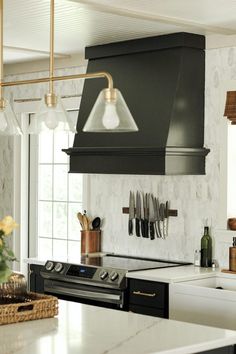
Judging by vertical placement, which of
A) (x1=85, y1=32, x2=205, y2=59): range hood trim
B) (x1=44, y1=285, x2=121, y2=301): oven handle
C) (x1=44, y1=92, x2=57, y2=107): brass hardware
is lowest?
(x1=44, y1=285, x2=121, y2=301): oven handle

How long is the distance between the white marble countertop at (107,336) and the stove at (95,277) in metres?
1.65

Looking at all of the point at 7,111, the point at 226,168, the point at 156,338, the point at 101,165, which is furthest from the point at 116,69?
the point at 156,338

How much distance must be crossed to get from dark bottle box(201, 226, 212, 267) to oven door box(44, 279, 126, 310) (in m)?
0.72

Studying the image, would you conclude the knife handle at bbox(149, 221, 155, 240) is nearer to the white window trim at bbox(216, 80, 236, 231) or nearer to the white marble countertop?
the white window trim at bbox(216, 80, 236, 231)

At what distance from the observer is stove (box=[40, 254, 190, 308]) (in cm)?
580

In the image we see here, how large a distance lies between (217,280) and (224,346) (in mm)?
2211

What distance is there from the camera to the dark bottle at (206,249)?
19.8 ft

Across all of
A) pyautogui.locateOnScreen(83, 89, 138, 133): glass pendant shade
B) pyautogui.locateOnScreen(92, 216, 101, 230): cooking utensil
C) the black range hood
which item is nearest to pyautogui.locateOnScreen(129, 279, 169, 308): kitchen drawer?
the black range hood

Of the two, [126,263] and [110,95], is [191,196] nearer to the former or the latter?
[126,263]

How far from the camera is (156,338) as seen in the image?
354 cm

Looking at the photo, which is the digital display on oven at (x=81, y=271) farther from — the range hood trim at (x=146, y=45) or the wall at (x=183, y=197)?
the range hood trim at (x=146, y=45)

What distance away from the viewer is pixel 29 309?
13.1 feet

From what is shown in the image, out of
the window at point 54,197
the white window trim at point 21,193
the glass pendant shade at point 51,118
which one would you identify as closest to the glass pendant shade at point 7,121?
the glass pendant shade at point 51,118

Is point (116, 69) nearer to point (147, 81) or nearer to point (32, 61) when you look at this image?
point (147, 81)
